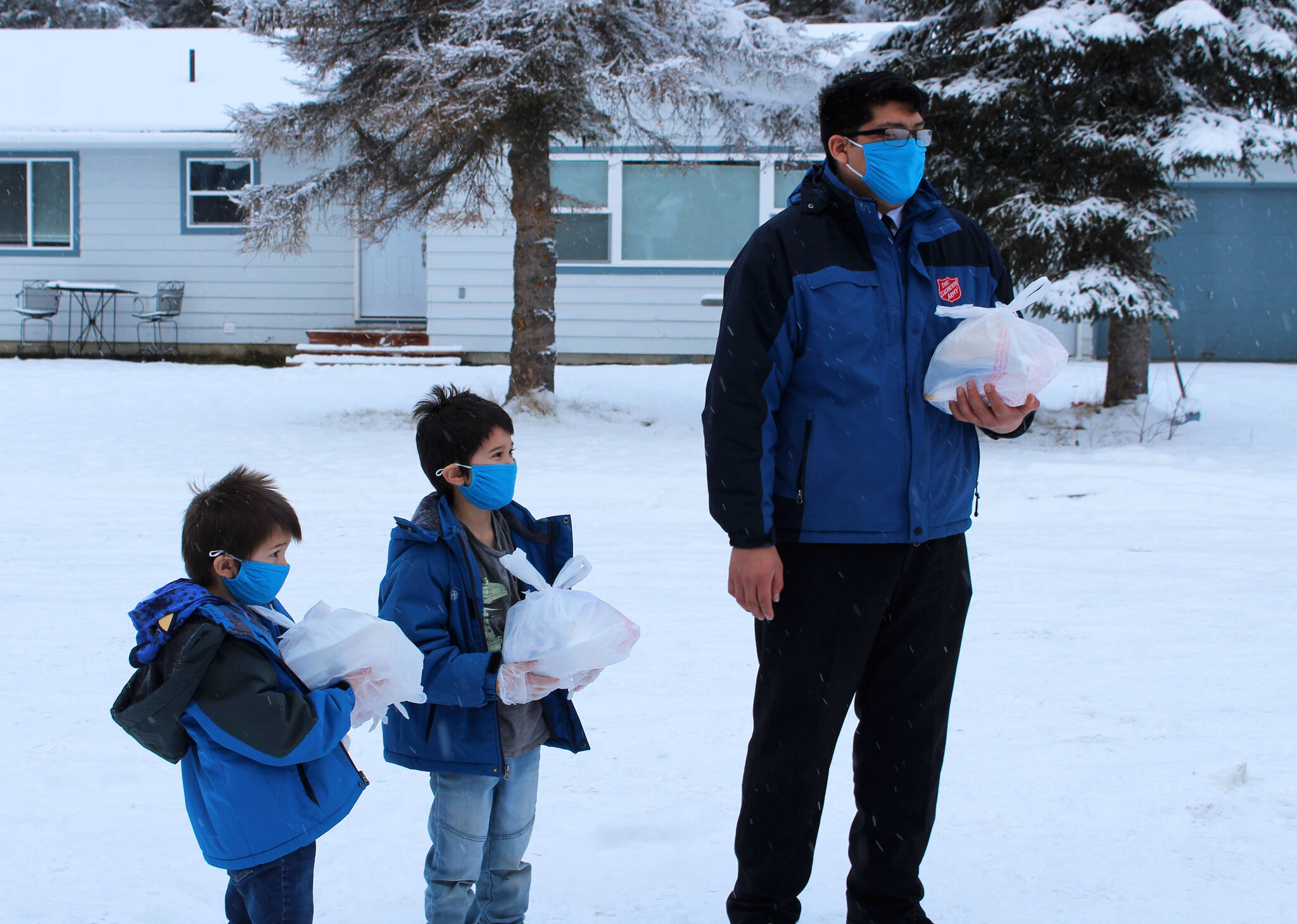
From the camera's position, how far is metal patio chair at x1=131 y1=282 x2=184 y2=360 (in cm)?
1697

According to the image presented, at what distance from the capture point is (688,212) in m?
16.0

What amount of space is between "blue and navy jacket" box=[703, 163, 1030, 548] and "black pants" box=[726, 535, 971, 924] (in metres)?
0.10

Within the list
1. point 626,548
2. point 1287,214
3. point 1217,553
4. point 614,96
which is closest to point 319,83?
point 614,96

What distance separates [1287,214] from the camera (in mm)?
17266

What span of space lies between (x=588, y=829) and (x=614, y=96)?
759 centimetres

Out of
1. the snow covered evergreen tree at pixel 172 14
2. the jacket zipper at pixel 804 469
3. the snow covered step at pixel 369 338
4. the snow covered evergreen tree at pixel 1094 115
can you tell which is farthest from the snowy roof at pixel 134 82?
the jacket zipper at pixel 804 469

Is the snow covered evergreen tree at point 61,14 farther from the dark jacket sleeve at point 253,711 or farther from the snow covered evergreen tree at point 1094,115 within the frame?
the dark jacket sleeve at point 253,711

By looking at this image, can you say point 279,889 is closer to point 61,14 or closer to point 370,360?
point 370,360

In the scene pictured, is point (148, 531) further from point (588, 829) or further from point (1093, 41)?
point (1093, 41)

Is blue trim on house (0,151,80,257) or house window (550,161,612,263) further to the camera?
blue trim on house (0,151,80,257)

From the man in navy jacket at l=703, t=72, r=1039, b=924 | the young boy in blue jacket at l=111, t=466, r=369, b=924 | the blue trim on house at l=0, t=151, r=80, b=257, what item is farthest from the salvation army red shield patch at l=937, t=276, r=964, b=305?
the blue trim on house at l=0, t=151, r=80, b=257

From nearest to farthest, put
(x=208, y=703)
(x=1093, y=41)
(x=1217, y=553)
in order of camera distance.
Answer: (x=208, y=703) → (x=1217, y=553) → (x=1093, y=41)

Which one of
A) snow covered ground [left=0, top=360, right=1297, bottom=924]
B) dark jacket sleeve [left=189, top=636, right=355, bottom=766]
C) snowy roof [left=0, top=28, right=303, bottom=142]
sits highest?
snowy roof [left=0, top=28, right=303, bottom=142]

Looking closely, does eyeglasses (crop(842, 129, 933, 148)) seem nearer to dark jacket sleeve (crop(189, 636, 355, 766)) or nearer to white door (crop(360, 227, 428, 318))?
dark jacket sleeve (crop(189, 636, 355, 766))
